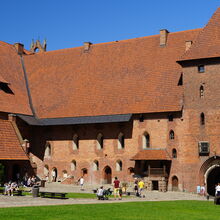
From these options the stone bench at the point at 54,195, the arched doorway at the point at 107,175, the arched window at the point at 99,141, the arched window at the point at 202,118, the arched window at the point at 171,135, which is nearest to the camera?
the stone bench at the point at 54,195

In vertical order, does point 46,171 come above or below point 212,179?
above

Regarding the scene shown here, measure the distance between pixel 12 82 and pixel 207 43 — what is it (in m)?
24.3

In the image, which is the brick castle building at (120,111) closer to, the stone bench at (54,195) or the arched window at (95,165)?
the arched window at (95,165)

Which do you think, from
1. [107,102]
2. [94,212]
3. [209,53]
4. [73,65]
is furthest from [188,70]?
[94,212]

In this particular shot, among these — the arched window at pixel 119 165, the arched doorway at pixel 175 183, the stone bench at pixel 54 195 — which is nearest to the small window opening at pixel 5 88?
the arched window at pixel 119 165

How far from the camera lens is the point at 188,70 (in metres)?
45.6

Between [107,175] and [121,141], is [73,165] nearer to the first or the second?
[107,175]

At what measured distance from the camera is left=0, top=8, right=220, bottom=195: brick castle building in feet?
146

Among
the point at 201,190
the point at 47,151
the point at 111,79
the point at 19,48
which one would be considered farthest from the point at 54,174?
the point at 19,48

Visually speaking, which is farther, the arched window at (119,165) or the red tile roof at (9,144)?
the arched window at (119,165)

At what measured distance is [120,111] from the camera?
48531 millimetres

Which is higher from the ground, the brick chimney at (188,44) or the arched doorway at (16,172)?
the brick chimney at (188,44)

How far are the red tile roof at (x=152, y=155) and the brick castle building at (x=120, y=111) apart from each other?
4.2 inches

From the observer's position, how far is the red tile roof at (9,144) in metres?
44.2
